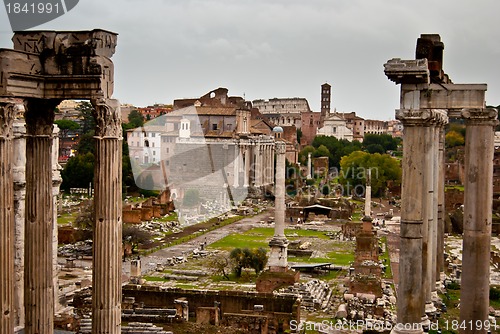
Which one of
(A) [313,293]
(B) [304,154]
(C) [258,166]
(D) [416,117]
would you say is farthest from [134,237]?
(B) [304,154]

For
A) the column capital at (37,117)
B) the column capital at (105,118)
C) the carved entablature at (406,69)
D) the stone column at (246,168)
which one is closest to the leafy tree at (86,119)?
the stone column at (246,168)

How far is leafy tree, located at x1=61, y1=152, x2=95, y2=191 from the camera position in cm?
6259

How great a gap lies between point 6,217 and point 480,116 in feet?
25.4

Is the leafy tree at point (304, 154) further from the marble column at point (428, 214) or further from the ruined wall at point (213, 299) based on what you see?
the marble column at point (428, 214)

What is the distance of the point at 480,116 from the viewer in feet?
37.8

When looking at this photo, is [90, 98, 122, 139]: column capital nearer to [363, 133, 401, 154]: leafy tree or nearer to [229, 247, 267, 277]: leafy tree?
[229, 247, 267, 277]: leafy tree

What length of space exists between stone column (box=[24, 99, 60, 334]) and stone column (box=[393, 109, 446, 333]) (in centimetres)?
563

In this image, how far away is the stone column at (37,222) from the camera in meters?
8.74

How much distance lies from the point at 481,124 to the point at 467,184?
105 centimetres

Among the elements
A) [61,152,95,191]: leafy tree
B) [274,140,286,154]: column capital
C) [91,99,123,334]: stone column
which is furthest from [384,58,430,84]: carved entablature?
[61,152,95,191]: leafy tree

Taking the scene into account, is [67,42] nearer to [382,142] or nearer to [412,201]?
[412,201]

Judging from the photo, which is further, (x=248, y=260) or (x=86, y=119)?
(x=86, y=119)

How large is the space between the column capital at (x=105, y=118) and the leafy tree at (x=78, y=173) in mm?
54821

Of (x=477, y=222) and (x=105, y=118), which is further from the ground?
(x=105, y=118)
